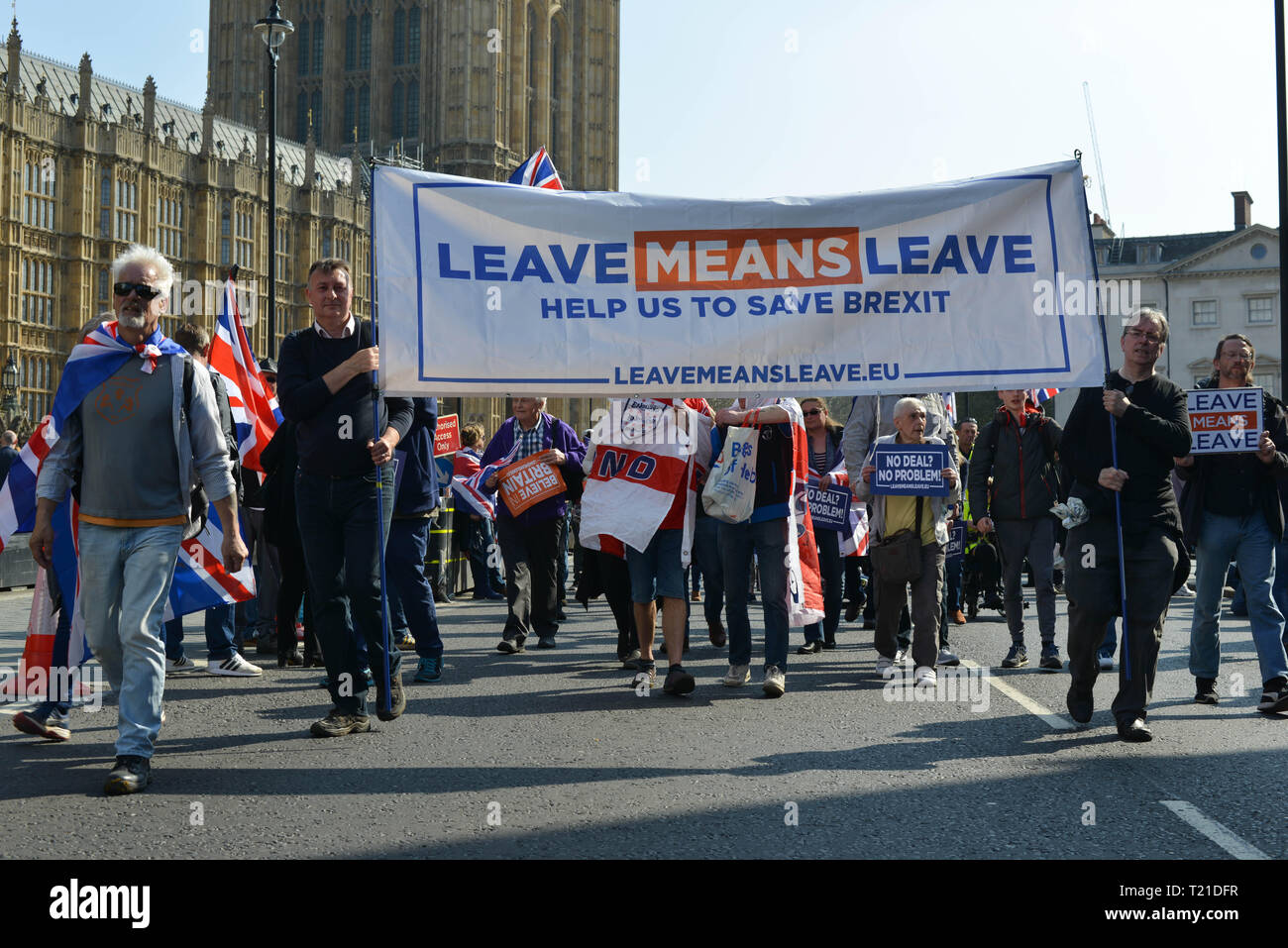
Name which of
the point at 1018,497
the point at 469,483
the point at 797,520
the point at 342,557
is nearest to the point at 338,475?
the point at 342,557

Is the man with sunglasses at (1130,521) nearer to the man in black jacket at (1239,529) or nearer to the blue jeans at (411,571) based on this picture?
the man in black jacket at (1239,529)

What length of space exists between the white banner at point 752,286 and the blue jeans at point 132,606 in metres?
1.73

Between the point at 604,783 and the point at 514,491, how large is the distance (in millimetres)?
5052

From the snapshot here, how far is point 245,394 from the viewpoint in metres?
10.1

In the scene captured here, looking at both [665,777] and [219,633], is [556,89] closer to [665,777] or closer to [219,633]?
[219,633]

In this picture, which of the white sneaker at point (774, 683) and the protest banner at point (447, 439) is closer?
the white sneaker at point (774, 683)

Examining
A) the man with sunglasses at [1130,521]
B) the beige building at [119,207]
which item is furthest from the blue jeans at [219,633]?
the beige building at [119,207]

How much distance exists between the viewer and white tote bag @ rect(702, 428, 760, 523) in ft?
26.1

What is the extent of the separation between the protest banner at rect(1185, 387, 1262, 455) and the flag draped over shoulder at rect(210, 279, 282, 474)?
6140mm

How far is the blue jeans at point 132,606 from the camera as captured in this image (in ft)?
18.5

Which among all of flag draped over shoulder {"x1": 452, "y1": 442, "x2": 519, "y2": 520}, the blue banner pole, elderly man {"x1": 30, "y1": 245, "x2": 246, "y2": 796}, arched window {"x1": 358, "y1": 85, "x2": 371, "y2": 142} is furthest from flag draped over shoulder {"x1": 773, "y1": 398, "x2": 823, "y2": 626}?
arched window {"x1": 358, "y1": 85, "x2": 371, "y2": 142}

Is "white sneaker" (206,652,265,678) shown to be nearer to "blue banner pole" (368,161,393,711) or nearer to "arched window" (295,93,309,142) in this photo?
"blue banner pole" (368,161,393,711)
